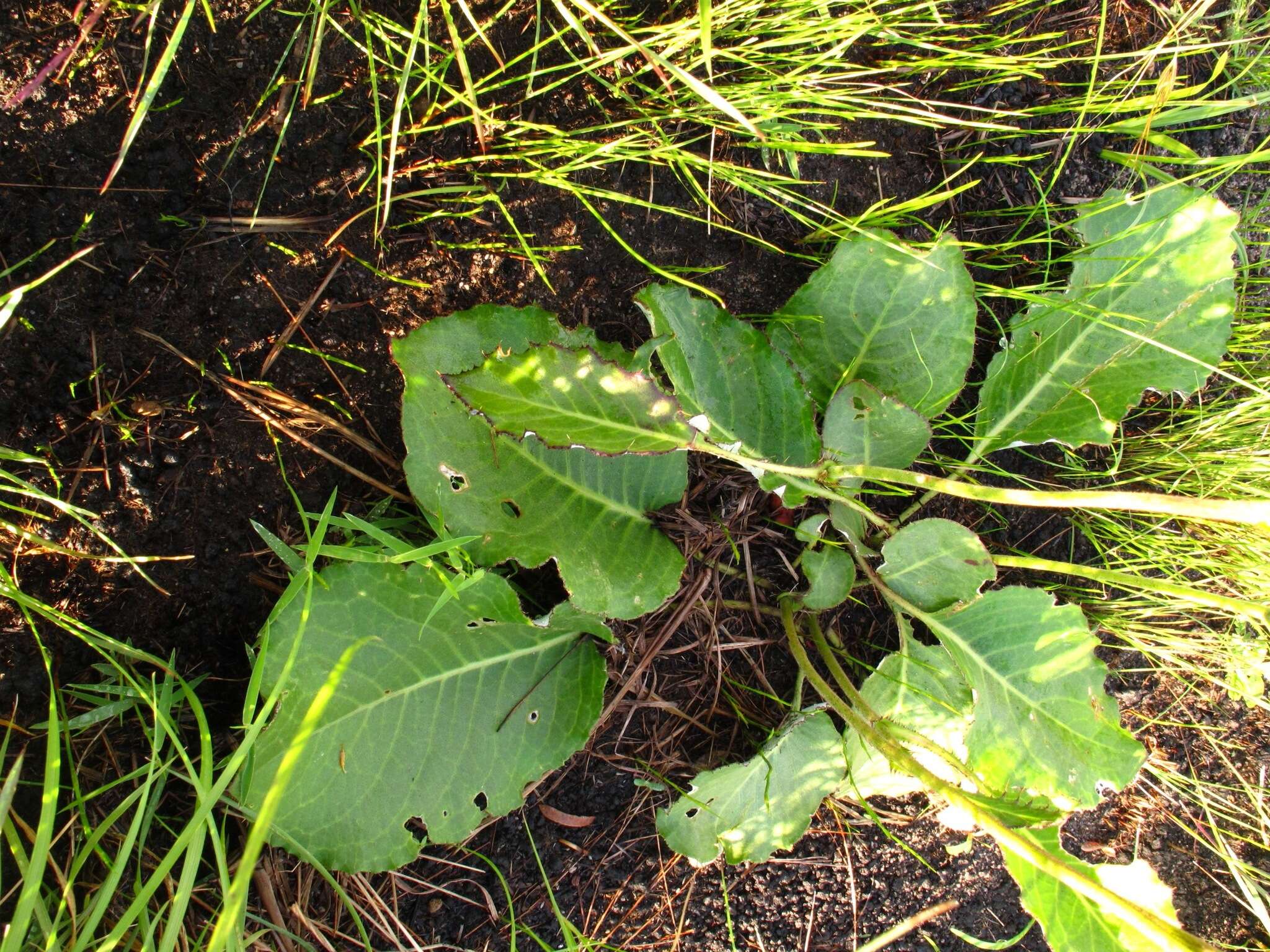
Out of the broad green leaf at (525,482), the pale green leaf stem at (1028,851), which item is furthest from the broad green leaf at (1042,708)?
the broad green leaf at (525,482)

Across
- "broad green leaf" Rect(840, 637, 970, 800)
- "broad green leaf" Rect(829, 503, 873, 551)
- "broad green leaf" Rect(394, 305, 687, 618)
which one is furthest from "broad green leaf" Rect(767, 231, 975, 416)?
"broad green leaf" Rect(840, 637, 970, 800)

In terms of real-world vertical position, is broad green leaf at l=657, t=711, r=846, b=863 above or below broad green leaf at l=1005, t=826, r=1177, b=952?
above

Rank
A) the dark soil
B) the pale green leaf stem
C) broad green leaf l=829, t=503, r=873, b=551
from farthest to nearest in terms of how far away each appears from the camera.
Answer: broad green leaf l=829, t=503, r=873, b=551 → the dark soil → the pale green leaf stem

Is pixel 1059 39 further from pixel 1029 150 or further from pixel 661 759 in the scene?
pixel 661 759

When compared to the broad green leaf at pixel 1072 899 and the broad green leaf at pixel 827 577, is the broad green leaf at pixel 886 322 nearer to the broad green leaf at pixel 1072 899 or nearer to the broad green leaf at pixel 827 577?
the broad green leaf at pixel 827 577

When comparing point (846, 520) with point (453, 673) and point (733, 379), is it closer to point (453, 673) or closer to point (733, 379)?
point (733, 379)

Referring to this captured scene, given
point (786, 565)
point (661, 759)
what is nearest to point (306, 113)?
point (786, 565)

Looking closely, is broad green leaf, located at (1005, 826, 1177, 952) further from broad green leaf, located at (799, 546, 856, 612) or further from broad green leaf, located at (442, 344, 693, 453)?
broad green leaf, located at (442, 344, 693, 453)
